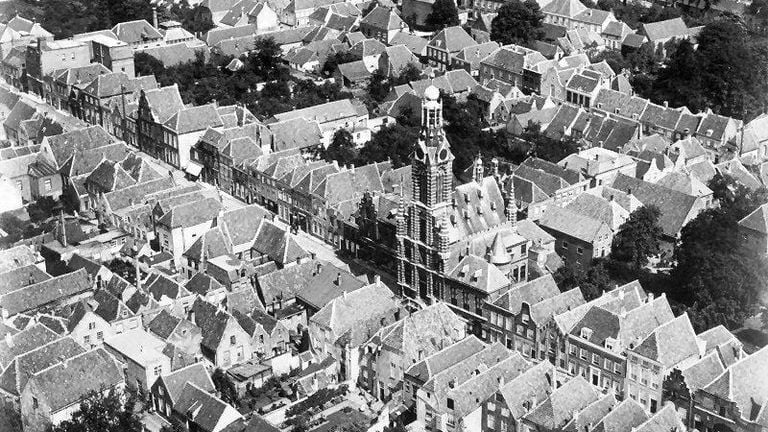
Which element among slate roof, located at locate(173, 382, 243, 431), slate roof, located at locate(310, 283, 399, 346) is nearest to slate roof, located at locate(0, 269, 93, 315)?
slate roof, located at locate(173, 382, 243, 431)

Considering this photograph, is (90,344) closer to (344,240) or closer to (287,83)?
(344,240)

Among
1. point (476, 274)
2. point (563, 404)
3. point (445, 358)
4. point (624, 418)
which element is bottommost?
point (445, 358)

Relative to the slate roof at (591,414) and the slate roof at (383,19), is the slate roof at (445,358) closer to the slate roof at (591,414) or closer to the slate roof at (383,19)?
the slate roof at (591,414)

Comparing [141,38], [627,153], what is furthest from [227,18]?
[627,153]

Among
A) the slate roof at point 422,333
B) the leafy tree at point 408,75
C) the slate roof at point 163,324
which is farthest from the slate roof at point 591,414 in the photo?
the leafy tree at point 408,75

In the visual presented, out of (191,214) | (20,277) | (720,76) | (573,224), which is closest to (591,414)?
(573,224)

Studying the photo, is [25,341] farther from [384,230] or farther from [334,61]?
[334,61]
